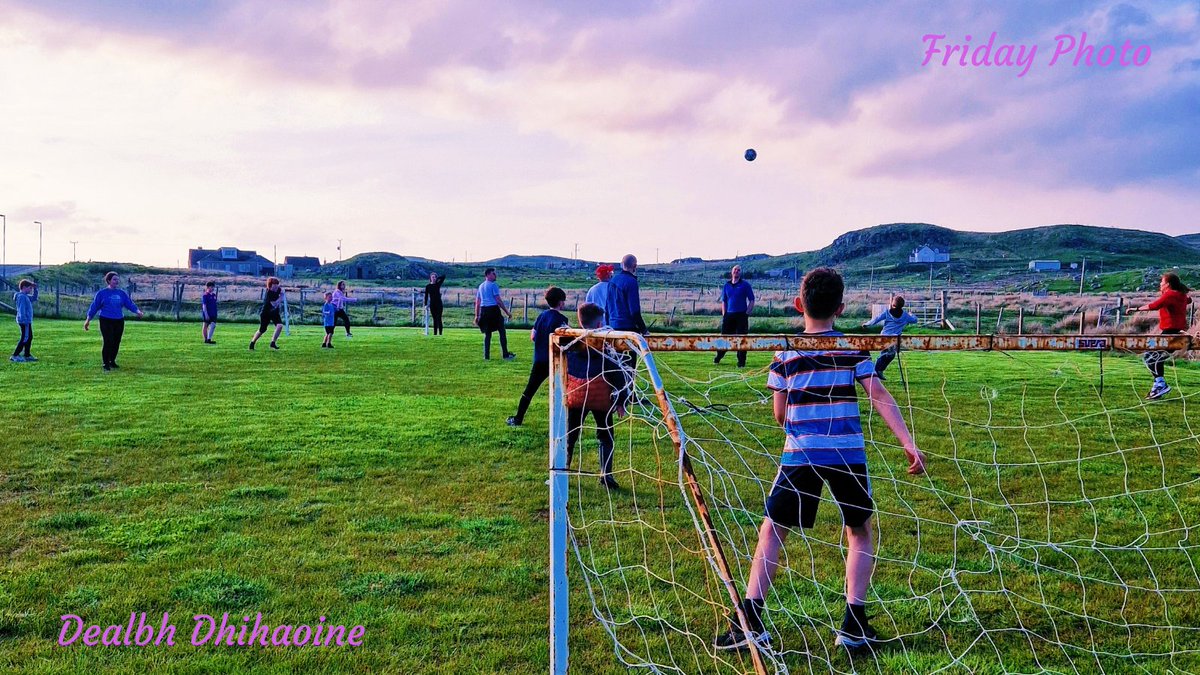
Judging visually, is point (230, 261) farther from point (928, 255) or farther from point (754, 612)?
point (754, 612)

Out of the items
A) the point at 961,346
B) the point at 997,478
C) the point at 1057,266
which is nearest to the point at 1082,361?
the point at 997,478

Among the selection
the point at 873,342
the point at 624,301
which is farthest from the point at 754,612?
the point at 624,301

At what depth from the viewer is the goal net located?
346 centimetres

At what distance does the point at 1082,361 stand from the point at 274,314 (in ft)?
59.8

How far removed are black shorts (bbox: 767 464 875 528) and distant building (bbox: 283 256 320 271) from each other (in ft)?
516

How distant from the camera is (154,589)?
4.09m

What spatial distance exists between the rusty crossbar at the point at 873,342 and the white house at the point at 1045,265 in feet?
507

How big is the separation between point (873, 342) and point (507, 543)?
2.65 meters

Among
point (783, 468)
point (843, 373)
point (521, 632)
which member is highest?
point (843, 373)

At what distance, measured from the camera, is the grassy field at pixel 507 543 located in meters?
3.61

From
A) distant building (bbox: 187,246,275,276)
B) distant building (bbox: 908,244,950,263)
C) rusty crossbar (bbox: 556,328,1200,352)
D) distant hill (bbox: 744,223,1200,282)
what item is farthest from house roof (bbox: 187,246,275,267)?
rusty crossbar (bbox: 556,328,1200,352)

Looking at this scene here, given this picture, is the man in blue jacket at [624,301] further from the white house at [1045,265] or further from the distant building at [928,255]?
the distant building at [928,255]

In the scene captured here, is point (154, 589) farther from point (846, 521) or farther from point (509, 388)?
point (509, 388)

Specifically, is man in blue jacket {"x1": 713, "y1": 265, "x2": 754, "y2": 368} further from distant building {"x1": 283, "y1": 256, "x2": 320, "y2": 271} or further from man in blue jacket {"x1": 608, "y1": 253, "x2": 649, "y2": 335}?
distant building {"x1": 283, "y1": 256, "x2": 320, "y2": 271}
